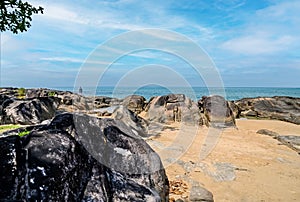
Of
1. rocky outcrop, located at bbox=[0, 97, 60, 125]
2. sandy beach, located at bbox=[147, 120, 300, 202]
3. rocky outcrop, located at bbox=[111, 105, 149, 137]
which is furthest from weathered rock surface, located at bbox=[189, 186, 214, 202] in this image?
rocky outcrop, located at bbox=[0, 97, 60, 125]

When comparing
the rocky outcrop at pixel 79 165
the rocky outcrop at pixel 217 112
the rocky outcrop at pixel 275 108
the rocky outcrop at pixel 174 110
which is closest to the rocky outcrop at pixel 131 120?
the rocky outcrop at pixel 174 110

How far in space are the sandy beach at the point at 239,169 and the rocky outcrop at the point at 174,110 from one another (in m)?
4.38

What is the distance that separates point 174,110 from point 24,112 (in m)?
8.54

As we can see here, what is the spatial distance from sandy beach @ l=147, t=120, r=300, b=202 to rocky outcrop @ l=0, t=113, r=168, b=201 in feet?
6.42

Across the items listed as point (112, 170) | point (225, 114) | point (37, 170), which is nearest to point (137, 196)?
point (112, 170)

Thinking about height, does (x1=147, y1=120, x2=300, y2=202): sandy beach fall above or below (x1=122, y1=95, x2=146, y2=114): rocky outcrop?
below

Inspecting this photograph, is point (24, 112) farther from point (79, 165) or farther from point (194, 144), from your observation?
point (79, 165)

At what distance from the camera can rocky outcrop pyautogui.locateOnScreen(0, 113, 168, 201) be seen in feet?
9.60

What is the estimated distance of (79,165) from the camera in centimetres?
338

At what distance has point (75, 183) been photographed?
3.22m

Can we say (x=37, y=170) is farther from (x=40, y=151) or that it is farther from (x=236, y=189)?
(x=236, y=189)

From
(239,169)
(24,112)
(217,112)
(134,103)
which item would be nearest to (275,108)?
(217,112)

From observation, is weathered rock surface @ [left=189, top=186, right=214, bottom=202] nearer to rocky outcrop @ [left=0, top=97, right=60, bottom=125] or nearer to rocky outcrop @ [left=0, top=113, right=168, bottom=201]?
rocky outcrop @ [left=0, top=113, right=168, bottom=201]

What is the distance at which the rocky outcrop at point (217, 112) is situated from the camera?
591 inches
